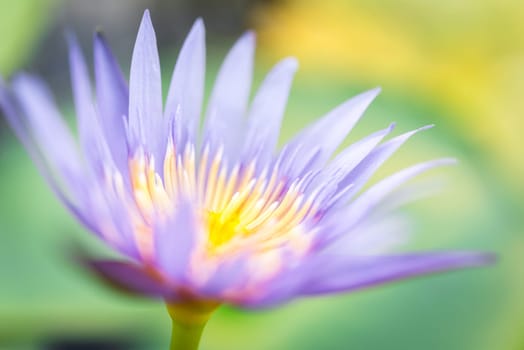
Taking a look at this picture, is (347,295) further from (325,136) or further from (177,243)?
(177,243)

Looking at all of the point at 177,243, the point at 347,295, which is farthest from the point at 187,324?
the point at 347,295

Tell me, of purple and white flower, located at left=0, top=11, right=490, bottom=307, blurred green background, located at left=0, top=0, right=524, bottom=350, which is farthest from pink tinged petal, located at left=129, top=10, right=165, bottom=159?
blurred green background, located at left=0, top=0, right=524, bottom=350

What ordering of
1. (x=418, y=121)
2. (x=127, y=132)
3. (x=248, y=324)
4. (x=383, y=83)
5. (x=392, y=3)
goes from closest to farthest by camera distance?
(x=127, y=132), (x=248, y=324), (x=418, y=121), (x=383, y=83), (x=392, y=3)

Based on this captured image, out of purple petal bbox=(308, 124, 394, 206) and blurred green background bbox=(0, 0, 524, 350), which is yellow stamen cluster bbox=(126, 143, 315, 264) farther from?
blurred green background bbox=(0, 0, 524, 350)

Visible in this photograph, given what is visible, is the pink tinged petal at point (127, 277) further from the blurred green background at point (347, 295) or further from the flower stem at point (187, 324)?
the blurred green background at point (347, 295)

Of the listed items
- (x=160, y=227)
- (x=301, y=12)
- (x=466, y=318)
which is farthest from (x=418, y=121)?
(x=160, y=227)

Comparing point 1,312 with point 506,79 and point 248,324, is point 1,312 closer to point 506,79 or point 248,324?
point 248,324
